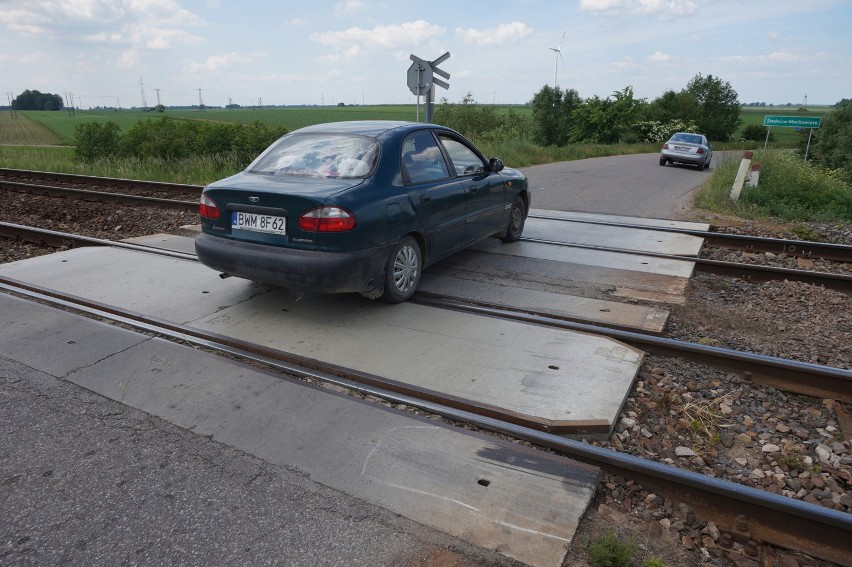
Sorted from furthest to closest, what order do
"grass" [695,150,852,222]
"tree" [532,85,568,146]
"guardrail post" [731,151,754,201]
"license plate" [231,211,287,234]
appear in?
"tree" [532,85,568,146] < "guardrail post" [731,151,754,201] < "grass" [695,150,852,222] < "license plate" [231,211,287,234]

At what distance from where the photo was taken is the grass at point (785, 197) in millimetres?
11305

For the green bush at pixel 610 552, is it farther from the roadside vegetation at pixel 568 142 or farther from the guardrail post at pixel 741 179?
the guardrail post at pixel 741 179

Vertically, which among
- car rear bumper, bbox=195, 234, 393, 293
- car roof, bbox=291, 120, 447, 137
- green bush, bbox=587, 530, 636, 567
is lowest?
green bush, bbox=587, 530, 636, 567

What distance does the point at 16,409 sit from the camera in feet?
12.4

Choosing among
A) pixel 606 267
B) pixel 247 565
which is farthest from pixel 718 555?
pixel 606 267

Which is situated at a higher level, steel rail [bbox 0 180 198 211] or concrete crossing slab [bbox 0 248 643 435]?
steel rail [bbox 0 180 198 211]

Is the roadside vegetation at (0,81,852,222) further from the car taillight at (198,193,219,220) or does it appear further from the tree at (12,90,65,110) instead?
the tree at (12,90,65,110)

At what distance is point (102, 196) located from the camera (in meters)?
12.3

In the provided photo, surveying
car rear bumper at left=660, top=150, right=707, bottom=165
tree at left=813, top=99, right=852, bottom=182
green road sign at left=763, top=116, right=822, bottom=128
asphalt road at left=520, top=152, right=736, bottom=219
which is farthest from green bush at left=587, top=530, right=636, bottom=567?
tree at left=813, top=99, right=852, bottom=182

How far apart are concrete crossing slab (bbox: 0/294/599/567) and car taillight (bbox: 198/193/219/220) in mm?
1249

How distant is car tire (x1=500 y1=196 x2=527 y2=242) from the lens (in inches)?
331

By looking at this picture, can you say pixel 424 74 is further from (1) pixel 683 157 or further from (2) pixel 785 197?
(1) pixel 683 157

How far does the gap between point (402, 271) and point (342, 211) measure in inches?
41.9

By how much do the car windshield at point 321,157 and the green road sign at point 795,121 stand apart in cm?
1431
